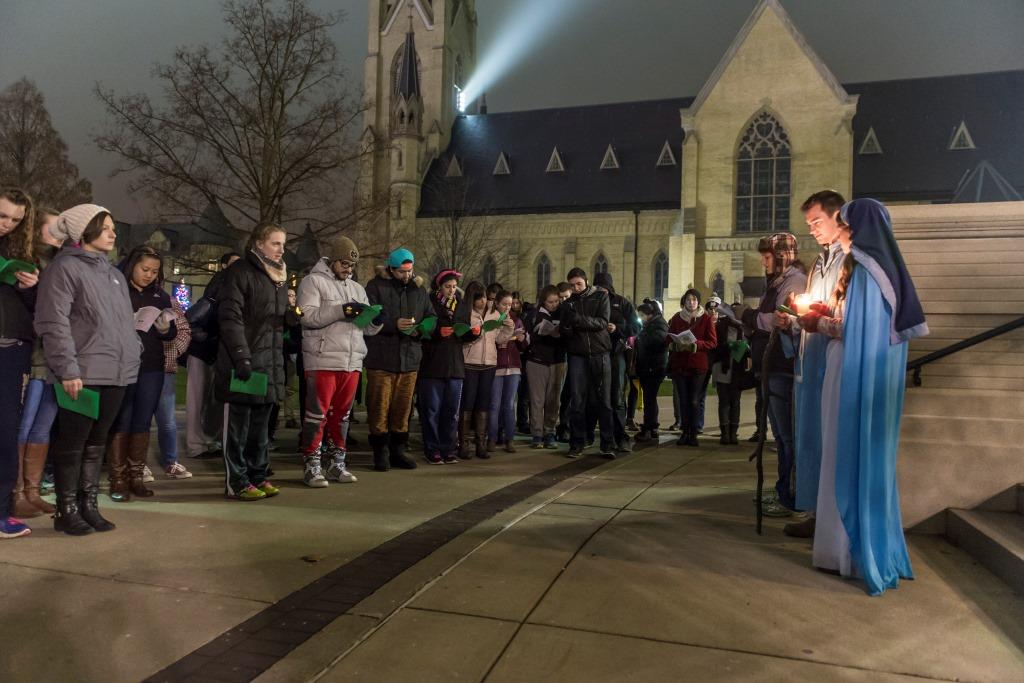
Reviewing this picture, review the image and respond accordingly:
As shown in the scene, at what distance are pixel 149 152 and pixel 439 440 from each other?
13.7m

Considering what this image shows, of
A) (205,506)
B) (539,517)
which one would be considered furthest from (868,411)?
(205,506)

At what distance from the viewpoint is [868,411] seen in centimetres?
434

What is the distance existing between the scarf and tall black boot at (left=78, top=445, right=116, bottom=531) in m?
1.88

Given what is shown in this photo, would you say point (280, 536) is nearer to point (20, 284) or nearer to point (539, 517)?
point (539, 517)

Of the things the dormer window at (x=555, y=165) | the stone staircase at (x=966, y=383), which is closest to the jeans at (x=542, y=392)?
the stone staircase at (x=966, y=383)

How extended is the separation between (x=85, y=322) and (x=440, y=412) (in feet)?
13.8

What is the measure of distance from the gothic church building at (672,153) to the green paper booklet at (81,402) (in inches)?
1212

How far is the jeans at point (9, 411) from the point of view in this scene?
4.82 meters

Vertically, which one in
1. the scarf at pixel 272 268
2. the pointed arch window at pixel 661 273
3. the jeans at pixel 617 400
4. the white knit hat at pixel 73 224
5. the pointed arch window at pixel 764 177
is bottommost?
the jeans at pixel 617 400

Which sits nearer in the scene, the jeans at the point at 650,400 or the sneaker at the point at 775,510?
the sneaker at the point at 775,510

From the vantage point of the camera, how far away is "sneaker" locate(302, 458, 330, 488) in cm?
669

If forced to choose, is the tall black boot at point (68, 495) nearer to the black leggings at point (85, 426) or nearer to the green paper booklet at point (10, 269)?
the black leggings at point (85, 426)

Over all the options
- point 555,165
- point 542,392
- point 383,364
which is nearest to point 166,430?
point 383,364

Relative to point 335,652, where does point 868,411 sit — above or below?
above
